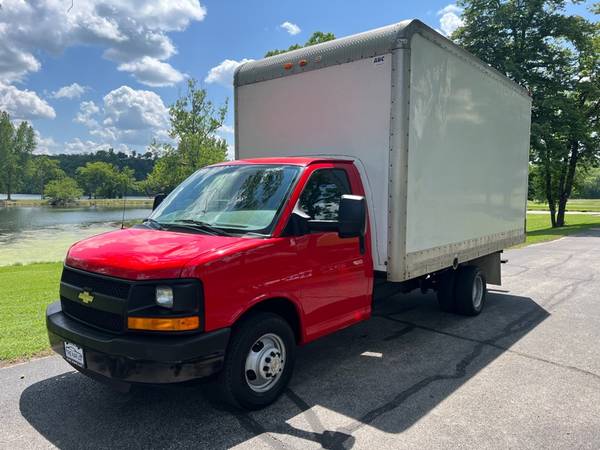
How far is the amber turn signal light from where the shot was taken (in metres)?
3.18

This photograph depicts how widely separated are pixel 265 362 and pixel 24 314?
461 centimetres

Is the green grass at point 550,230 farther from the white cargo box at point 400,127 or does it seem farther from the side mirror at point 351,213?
the side mirror at point 351,213

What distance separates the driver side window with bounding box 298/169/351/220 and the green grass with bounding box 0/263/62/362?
3454 millimetres

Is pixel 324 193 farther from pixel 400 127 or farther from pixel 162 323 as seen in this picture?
pixel 162 323

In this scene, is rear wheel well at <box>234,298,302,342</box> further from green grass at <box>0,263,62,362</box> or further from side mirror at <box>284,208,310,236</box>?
green grass at <box>0,263,62,362</box>

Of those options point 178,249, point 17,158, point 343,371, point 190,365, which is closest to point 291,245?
point 178,249

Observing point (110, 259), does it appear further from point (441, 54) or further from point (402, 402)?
point (441, 54)

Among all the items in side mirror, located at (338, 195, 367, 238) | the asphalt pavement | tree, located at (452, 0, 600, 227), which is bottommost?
the asphalt pavement

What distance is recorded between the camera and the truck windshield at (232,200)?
155 inches

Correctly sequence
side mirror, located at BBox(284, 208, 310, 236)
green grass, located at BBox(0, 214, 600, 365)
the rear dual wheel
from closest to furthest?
side mirror, located at BBox(284, 208, 310, 236) < green grass, located at BBox(0, 214, 600, 365) < the rear dual wheel

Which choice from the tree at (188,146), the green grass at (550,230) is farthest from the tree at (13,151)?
the green grass at (550,230)

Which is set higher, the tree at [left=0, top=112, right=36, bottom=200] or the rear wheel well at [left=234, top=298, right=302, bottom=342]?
the tree at [left=0, top=112, right=36, bottom=200]

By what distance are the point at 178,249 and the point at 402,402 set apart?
2.33m

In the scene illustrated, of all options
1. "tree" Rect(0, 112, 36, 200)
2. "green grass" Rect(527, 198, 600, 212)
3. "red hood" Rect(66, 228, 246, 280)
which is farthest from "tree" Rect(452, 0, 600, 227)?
"tree" Rect(0, 112, 36, 200)
